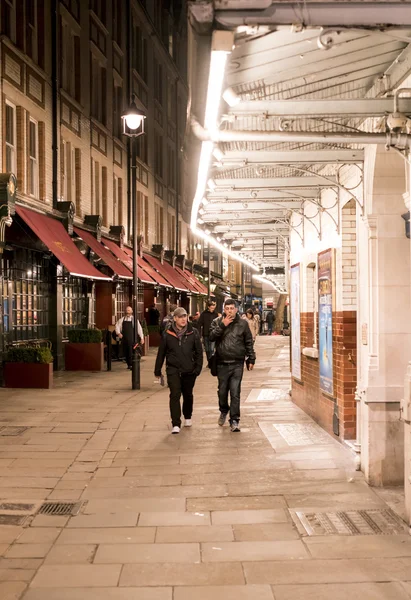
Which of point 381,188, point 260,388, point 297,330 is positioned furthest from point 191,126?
point 260,388

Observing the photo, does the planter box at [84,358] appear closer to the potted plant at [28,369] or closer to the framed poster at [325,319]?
the potted plant at [28,369]


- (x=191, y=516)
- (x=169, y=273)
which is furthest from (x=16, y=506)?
(x=169, y=273)

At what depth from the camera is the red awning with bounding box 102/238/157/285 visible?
24875 millimetres

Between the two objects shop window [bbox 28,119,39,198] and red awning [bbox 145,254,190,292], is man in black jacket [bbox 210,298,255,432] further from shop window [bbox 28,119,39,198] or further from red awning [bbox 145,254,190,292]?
red awning [bbox 145,254,190,292]

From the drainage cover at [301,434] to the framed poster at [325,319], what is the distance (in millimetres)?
589

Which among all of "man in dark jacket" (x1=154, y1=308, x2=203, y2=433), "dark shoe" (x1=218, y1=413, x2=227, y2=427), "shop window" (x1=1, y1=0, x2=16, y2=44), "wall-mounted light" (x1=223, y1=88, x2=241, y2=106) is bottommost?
"dark shoe" (x1=218, y1=413, x2=227, y2=427)

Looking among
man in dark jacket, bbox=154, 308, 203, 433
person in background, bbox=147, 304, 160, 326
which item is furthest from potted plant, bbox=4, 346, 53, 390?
person in background, bbox=147, 304, 160, 326

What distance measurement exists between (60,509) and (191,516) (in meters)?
1.22

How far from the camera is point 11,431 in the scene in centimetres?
1084

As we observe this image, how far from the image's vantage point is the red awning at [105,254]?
861 inches

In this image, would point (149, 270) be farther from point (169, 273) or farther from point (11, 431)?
point (11, 431)

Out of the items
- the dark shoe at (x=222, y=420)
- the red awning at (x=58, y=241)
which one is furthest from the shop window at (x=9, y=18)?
the dark shoe at (x=222, y=420)

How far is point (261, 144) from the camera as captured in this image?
851 cm

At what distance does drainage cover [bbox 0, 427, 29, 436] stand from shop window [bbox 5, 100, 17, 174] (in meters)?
8.39
